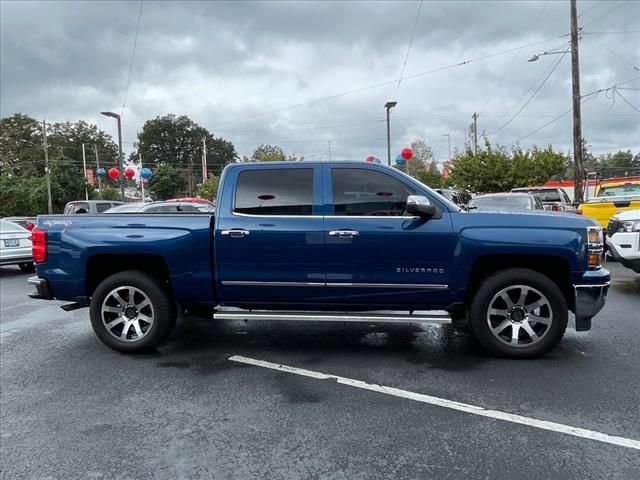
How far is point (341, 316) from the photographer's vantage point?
4887mm

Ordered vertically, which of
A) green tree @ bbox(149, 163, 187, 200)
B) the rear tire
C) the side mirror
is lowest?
the rear tire

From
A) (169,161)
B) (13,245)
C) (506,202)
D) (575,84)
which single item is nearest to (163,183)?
(169,161)

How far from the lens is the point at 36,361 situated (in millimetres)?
5184

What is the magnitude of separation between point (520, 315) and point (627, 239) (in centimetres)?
396

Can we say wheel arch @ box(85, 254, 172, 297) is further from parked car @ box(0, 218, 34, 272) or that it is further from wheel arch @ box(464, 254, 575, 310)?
parked car @ box(0, 218, 34, 272)

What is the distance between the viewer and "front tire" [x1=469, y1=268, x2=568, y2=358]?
470 cm

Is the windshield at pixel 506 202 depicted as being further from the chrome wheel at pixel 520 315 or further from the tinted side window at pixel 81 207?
the tinted side window at pixel 81 207

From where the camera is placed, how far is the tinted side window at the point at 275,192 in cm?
498

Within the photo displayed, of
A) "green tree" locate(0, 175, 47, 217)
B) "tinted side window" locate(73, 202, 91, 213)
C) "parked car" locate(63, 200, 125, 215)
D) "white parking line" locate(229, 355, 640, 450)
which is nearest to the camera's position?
"white parking line" locate(229, 355, 640, 450)

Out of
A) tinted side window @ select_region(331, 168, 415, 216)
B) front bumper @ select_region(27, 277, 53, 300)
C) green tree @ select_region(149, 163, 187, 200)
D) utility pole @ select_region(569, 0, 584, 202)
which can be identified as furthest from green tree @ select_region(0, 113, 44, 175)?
tinted side window @ select_region(331, 168, 415, 216)

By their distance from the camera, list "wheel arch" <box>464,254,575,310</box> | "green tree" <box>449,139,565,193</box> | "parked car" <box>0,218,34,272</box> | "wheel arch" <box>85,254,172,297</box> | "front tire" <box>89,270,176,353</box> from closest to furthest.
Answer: "wheel arch" <box>464,254,575,310</box>, "front tire" <box>89,270,176,353</box>, "wheel arch" <box>85,254,172,297</box>, "parked car" <box>0,218,34,272</box>, "green tree" <box>449,139,565,193</box>

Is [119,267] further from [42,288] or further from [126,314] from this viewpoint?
[42,288]

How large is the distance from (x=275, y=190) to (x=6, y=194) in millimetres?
40770

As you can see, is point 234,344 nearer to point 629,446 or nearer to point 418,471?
point 418,471
